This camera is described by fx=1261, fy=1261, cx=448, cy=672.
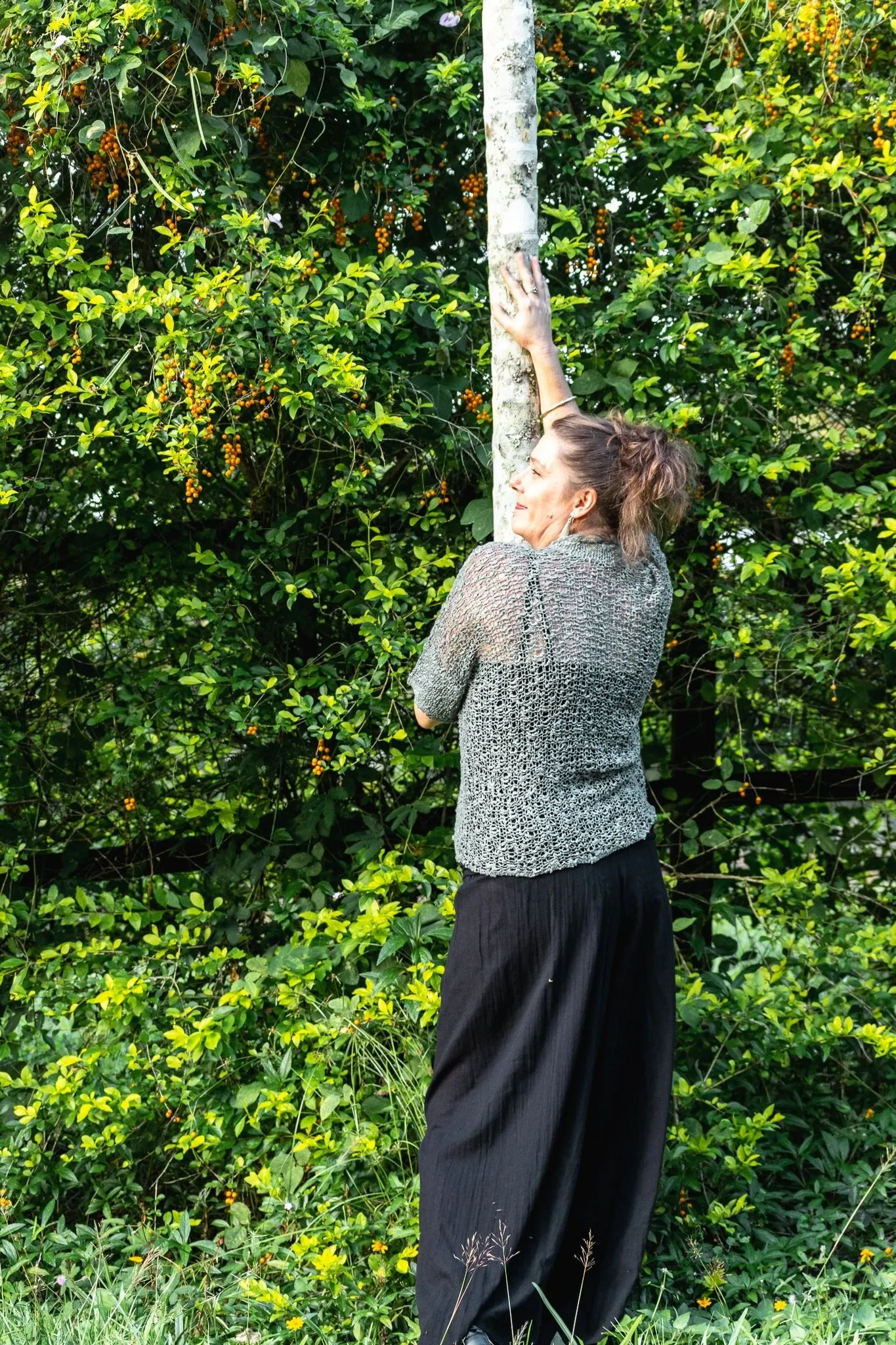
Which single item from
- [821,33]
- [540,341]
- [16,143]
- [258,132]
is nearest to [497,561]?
[540,341]

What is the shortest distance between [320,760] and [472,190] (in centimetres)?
154

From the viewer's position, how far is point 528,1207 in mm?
2408

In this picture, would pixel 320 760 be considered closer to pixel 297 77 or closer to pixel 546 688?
pixel 546 688

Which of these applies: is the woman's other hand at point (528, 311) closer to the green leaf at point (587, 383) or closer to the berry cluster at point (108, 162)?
the green leaf at point (587, 383)

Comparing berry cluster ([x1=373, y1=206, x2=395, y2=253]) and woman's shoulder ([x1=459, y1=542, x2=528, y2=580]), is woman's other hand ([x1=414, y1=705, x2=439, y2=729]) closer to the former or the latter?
woman's shoulder ([x1=459, y1=542, x2=528, y2=580])

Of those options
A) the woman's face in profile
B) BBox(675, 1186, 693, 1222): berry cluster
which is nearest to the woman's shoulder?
the woman's face in profile

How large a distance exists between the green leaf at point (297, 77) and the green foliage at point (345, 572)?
11mm

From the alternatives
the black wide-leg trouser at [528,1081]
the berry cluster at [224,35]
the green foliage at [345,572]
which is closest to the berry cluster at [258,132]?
the green foliage at [345,572]

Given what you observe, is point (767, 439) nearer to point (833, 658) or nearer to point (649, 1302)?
point (833, 658)

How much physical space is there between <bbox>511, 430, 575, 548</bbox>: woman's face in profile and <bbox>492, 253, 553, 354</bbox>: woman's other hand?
0.80ft

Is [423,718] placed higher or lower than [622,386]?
lower

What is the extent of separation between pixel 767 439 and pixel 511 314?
1041 millimetres

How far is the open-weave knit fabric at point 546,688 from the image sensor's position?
2312 millimetres

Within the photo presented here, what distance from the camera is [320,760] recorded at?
3264 millimetres
